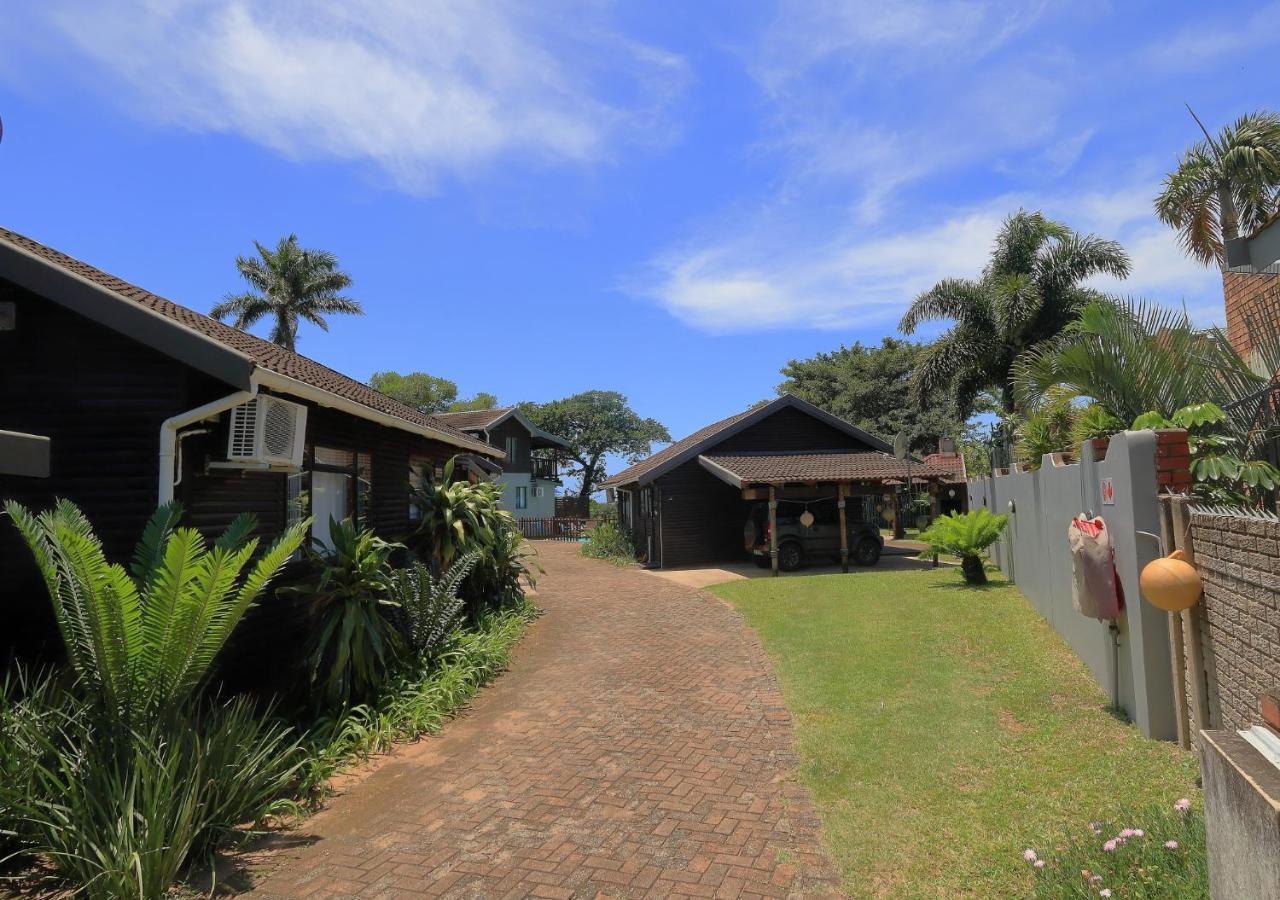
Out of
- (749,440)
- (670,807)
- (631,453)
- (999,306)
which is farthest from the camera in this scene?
(631,453)

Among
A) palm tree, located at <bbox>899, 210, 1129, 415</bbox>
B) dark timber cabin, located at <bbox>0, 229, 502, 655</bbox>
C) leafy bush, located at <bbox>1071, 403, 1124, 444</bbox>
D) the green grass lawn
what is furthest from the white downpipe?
palm tree, located at <bbox>899, 210, 1129, 415</bbox>

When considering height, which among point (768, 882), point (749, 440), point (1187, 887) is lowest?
point (768, 882)

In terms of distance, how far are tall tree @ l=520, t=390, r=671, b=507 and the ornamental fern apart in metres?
48.1

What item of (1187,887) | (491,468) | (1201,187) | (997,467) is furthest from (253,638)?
(1201,187)

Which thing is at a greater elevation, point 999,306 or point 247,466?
point 999,306

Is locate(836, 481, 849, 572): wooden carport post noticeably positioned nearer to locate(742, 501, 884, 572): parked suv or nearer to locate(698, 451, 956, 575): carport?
locate(698, 451, 956, 575): carport

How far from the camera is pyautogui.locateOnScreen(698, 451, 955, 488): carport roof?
1747cm

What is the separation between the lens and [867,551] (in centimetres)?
1833

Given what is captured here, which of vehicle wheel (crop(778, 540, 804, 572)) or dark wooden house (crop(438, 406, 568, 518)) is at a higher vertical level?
dark wooden house (crop(438, 406, 568, 518))

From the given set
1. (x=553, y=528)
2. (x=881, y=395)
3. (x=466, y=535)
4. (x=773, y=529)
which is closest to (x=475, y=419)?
(x=553, y=528)

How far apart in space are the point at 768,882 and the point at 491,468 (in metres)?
13.6

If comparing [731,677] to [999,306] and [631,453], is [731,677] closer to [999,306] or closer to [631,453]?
[999,306]

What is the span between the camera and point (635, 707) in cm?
684

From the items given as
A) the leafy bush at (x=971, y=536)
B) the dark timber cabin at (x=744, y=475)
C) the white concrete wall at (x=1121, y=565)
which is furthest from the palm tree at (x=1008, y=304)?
the white concrete wall at (x=1121, y=565)
